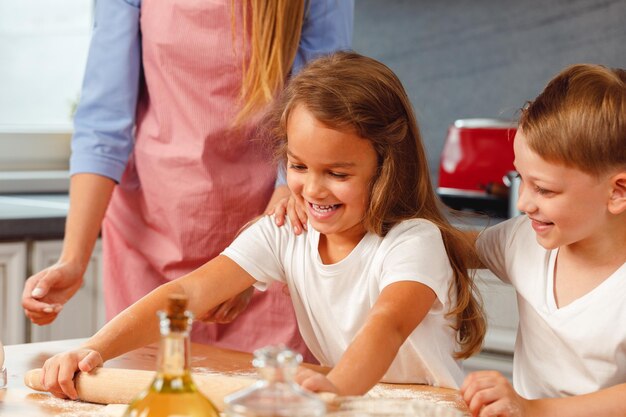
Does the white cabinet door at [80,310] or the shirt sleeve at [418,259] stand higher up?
the shirt sleeve at [418,259]

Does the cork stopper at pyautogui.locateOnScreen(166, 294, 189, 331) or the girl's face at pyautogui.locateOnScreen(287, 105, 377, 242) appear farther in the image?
the girl's face at pyautogui.locateOnScreen(287, 105, 377, 242)

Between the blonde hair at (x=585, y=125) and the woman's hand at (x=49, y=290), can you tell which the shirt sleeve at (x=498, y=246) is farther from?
the woman's hand at (x=49, y=290)

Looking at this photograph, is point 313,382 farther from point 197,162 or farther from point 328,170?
point 197,162

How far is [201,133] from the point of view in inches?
62.3

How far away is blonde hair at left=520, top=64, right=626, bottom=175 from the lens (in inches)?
44.4

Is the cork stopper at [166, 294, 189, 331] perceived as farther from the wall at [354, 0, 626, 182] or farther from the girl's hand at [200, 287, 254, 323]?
the wall at [354, 0, 626, 182]

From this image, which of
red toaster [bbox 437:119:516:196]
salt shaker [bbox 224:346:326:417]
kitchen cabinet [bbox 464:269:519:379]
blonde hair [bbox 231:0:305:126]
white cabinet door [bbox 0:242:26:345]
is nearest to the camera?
salt shaker [bbox 224:346:326:417]

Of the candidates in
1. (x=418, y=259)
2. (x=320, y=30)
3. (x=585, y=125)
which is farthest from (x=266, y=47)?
(x=585, y=125)

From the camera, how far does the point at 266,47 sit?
60.5 inches

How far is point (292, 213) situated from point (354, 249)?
0.12 m

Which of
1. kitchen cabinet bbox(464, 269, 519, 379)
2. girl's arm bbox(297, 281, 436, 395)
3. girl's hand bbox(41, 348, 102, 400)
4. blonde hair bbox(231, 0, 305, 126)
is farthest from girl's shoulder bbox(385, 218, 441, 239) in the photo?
kitchen cabinet bbox(464, 269, 519, 379)

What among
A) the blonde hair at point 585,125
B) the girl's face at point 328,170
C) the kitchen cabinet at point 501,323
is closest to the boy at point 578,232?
the blonde hair at point 585,125

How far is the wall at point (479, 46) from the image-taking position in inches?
104

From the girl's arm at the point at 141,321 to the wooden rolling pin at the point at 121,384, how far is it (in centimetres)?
2
